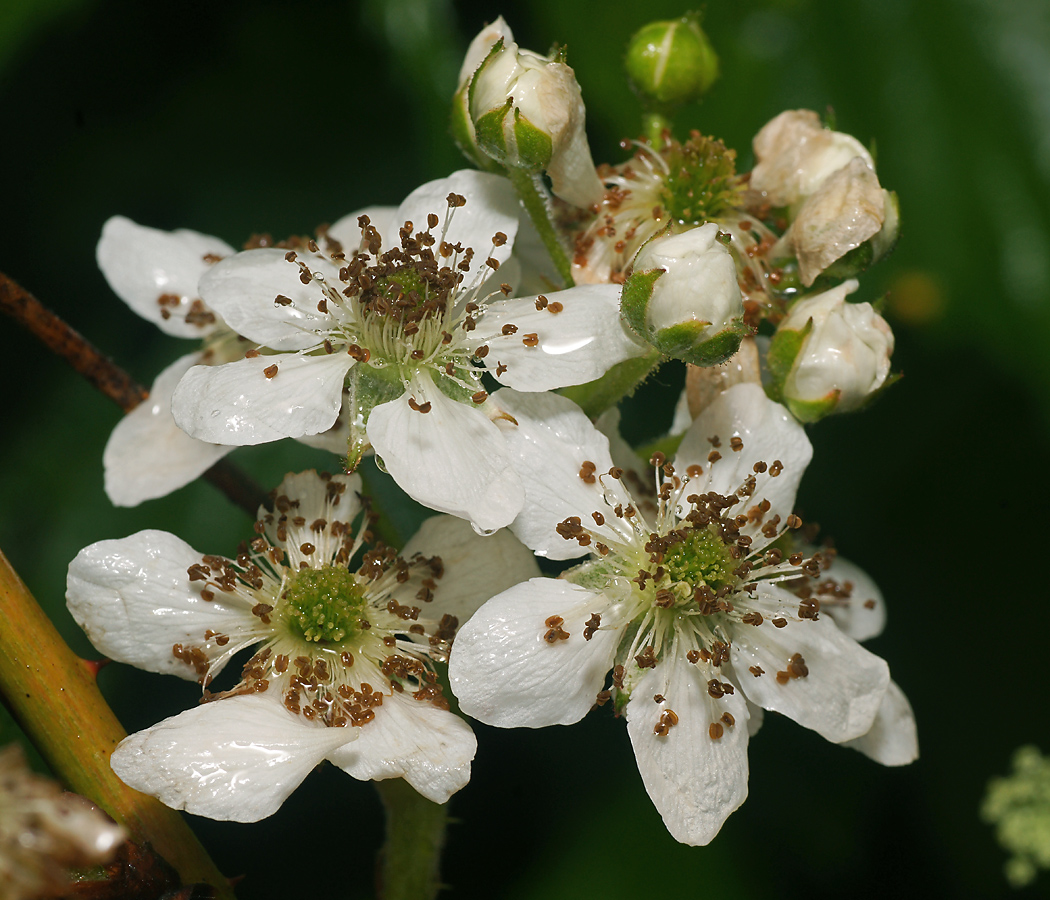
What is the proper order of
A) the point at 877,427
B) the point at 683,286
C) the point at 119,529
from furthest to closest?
1. the point at 877,427
2. the point at 119,529
3. the point at 683,286

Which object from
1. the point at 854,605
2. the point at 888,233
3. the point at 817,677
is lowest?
the point at 854,605

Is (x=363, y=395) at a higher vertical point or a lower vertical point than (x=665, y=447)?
higher

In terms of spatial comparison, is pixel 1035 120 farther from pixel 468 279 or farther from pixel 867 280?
pixel 468 279

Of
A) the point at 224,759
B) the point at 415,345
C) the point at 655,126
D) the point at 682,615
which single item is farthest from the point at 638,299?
the point at 224,759

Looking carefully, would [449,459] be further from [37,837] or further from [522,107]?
[37,837]

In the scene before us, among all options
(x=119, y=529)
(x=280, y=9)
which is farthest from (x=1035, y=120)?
(x=119, y=529)

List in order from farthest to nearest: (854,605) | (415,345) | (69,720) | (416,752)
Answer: (854,605) → (415,345) → (416,752) → (69,720)

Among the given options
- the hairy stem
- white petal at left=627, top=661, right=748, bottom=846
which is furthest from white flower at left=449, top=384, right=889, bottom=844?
the hairy stem
